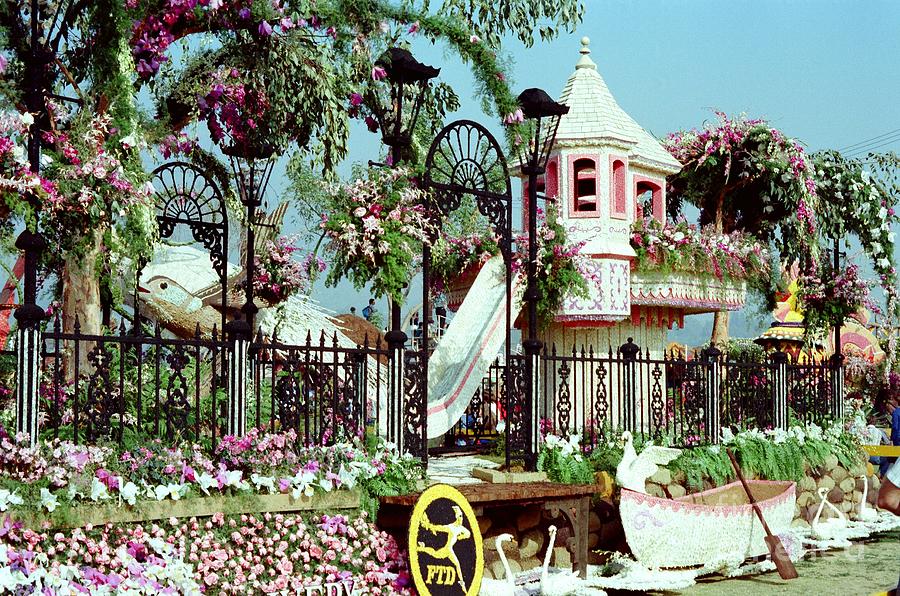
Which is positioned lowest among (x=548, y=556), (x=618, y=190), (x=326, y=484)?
(x=548, y=556)

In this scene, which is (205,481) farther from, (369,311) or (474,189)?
(369,311)

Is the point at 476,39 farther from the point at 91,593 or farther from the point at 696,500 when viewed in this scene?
the point at 91,593

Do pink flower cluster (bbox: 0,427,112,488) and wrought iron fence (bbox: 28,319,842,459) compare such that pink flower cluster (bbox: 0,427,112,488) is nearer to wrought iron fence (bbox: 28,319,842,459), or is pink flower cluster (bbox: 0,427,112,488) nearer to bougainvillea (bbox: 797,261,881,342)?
wrought iron fence (bbox: 28,319,842,459)

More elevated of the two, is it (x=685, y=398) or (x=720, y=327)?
(x=720, y=327)

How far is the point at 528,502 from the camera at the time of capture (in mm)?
10336

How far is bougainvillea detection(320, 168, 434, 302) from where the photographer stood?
409 inches

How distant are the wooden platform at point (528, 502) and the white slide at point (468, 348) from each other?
7.41 feet

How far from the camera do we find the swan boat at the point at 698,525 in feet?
35.1

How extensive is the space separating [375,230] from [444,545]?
2.99 meters

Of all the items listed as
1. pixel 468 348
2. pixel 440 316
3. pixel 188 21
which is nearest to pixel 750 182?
pixel 440 316

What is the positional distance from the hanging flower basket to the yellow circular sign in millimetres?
6263

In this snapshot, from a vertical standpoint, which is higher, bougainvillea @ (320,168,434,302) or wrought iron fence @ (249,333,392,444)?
bougainvillea @ (320,168,434,302)

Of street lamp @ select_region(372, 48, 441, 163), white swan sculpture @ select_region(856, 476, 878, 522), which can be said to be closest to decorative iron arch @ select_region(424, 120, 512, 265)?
street lamp @ select_region(372, 48, 441, 163)

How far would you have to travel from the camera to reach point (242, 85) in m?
13.4
